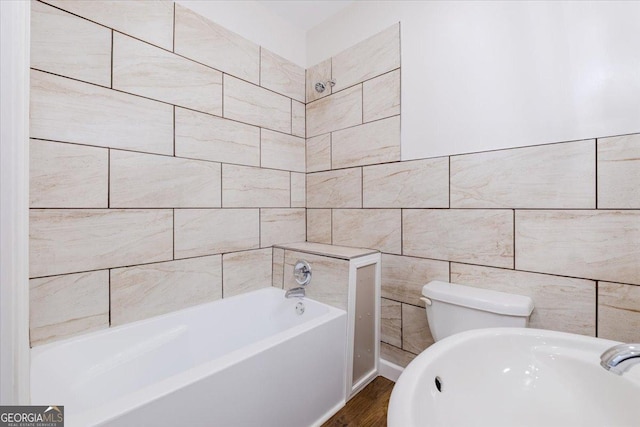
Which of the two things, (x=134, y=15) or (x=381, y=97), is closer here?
(x=134, y=15)

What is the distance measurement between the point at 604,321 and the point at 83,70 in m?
2.50

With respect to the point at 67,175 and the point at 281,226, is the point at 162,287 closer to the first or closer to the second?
the point at 67,175

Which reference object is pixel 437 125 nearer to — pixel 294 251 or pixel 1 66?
pixel 294 251

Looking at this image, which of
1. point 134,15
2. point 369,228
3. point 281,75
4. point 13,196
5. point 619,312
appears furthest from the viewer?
point 281,75

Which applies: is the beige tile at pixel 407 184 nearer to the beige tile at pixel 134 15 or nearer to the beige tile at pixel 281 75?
the beige tile at pixel 281 75

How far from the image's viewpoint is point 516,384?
853 millimetres

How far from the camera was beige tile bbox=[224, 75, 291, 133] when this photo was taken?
1.85 m

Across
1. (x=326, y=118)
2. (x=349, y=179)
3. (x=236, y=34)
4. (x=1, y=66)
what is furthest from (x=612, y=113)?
(x=236, y=34)

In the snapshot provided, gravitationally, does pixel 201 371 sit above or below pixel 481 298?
below

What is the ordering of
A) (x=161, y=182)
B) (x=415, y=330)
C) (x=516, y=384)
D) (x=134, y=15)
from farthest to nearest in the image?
(x=415, y=330), (x=161, y=182), (x=134, y=15), (x=516, y=384)

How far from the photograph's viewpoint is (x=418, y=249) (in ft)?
5.47

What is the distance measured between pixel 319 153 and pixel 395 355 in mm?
1512

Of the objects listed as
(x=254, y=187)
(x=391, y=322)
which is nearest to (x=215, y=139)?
(x=254, y=187)

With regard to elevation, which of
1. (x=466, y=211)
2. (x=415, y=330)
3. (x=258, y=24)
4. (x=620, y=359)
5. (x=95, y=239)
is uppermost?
(x=258, y=24)
